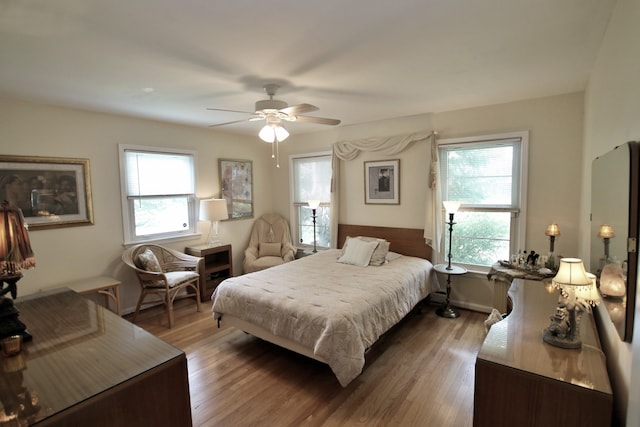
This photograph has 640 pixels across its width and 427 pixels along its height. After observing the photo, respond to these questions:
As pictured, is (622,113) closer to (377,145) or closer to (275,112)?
(275,112)

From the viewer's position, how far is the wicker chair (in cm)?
353

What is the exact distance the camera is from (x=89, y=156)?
3533 millimetres

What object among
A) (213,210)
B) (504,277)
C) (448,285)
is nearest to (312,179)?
(213,210)

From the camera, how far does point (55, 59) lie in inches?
83.7

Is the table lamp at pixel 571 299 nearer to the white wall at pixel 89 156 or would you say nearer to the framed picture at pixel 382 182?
the framed picture at pixel 382 182

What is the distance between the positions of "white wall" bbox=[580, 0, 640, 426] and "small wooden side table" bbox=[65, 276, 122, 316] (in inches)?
160

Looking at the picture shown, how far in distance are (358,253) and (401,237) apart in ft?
2.61

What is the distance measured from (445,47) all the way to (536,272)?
2310 millimetres

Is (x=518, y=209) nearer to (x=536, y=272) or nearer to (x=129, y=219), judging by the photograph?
(x=536, y=272)

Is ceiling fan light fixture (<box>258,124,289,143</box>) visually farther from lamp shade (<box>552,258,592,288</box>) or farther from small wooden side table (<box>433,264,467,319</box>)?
small wooden side table (<box>433,264,467,319</box>)

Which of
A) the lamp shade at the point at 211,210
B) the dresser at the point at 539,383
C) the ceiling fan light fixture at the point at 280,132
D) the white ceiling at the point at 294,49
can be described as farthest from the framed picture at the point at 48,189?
the dresser at the point at 539,383

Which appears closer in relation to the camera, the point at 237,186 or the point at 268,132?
the point at 268,132

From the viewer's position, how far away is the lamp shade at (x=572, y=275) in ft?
4.82

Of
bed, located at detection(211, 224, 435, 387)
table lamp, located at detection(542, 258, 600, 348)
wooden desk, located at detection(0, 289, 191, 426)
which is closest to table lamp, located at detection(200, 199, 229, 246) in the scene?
bed, located at detection(211, 224, 435, 387)
